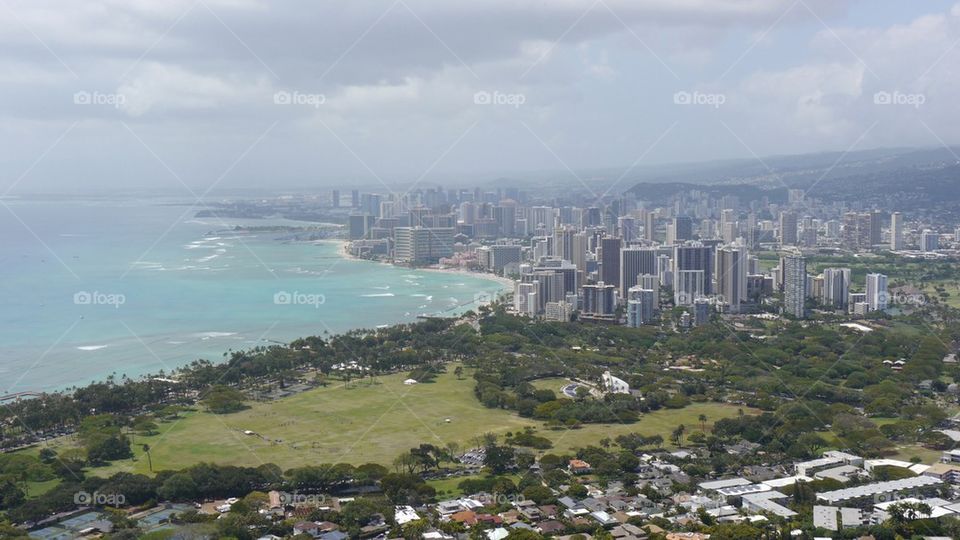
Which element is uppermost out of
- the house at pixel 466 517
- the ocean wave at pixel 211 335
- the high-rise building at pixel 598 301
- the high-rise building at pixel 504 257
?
the high-rise building at pixel 504 257

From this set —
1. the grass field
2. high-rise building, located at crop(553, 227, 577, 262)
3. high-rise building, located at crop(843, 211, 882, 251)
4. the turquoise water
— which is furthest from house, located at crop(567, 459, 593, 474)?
high-rise building, located at crop(843, 211, 882, 251)

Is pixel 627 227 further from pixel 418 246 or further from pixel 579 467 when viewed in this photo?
pixel 579 467

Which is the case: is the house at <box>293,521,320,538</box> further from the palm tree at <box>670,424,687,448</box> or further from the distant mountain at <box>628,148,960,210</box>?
the distant mountain at <box>628,148,960,210</box>

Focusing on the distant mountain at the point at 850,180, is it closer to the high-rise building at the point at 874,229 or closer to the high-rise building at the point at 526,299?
the high-rise building at the point at 874,229

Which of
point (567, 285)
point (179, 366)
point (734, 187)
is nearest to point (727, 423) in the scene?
point (179, 366)

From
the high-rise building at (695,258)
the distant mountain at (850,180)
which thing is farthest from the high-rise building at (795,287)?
the distant mountain at (850,180)

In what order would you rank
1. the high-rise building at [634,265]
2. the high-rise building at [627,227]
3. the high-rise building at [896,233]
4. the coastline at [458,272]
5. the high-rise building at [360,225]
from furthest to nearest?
the high-rise building at [360,225], the high-rise building at [627,227], the high-rise building at [896,233], the coastline at [458,272], the high-rise building at [634,265]

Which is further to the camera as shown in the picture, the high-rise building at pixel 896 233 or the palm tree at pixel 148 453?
the high-rise building at pixel 896 233
